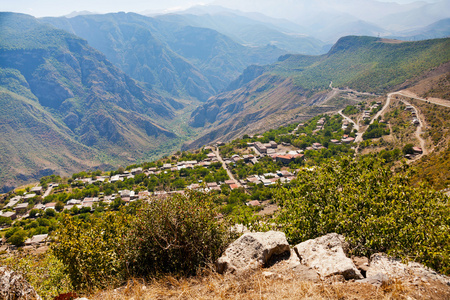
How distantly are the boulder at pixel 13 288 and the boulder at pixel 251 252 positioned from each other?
4.72 m

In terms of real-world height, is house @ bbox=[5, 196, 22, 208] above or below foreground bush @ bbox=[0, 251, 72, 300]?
below

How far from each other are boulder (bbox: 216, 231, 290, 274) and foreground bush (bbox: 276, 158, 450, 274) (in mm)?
1815

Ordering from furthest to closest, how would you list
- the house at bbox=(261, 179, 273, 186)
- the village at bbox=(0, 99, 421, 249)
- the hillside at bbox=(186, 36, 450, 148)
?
the hillside at bbox=(186, 36, 450, 148)
the house at bbox=(261, 179, 273, 186)
the village at bbox=(0, 99, 421, 249)

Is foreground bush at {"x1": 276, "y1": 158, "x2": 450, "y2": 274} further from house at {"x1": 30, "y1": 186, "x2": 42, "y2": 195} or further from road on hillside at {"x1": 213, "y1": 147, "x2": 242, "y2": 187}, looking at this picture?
house at {"x1": 30, "y1": 186, "x2": 42, "y2": 195}

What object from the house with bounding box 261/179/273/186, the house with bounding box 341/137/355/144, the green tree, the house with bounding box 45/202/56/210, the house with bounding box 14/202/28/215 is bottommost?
the house with bounding box 14/202/28/215

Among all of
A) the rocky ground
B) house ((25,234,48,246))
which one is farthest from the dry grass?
house ((25,234,48,246))

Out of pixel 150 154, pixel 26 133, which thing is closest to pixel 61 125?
pixel 26 133

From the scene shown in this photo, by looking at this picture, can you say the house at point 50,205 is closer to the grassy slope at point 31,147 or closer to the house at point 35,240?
the house at point 35,240

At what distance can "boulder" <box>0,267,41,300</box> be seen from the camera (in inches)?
225

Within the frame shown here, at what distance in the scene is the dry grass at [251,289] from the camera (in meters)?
4.89

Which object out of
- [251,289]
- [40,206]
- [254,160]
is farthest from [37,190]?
[251,289]

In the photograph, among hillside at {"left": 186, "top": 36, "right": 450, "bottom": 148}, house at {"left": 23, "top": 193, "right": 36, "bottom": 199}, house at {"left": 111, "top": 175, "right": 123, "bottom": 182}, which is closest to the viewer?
house at {"left": 23, "top": 193, "right": 36, "bottom": 199}

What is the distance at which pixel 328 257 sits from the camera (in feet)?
20.1

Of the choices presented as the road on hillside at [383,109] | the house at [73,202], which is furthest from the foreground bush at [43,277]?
the road on hillside at [383,109]
